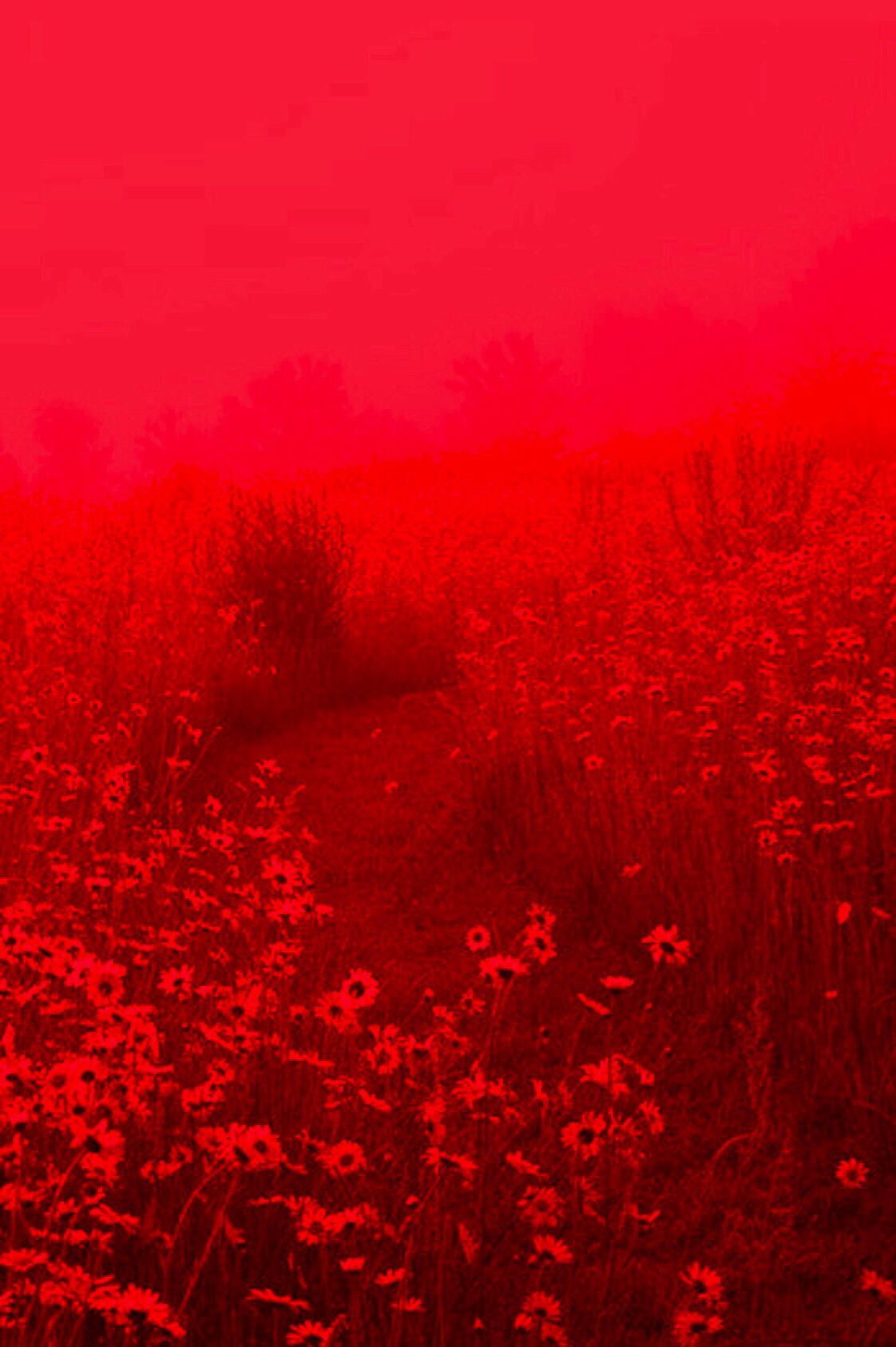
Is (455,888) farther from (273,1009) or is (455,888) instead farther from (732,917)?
(273,1009)

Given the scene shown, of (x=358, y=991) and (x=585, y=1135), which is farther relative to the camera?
(x=358, y=991)

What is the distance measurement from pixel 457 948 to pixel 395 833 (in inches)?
46.5

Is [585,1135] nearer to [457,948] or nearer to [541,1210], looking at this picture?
[541,1210]

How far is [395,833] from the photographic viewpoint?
527cm

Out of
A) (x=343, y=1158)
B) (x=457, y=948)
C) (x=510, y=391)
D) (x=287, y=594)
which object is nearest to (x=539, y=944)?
(x=343, y=1158)

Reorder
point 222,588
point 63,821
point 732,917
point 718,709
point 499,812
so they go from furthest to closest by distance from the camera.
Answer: point 222,588 → point 499,812 → point 718,709 → point 732,917 → point 63,821

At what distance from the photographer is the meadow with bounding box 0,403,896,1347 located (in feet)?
6.03

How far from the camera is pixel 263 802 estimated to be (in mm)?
3688

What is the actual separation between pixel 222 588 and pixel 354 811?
9.59 feet

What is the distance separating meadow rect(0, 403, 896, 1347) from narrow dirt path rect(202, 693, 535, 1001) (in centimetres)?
2

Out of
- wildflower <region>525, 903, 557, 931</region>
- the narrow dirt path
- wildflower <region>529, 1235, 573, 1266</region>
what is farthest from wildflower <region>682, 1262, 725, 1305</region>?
the narrow dirt path

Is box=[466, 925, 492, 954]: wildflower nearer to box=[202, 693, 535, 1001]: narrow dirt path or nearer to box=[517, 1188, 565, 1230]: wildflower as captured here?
box=[517, 1188, 565, 1230]: wildflower

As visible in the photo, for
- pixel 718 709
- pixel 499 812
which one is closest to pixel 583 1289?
pixel 718 709

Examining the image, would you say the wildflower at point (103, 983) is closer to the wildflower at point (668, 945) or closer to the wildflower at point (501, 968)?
the wildflower at point (501, 968)
